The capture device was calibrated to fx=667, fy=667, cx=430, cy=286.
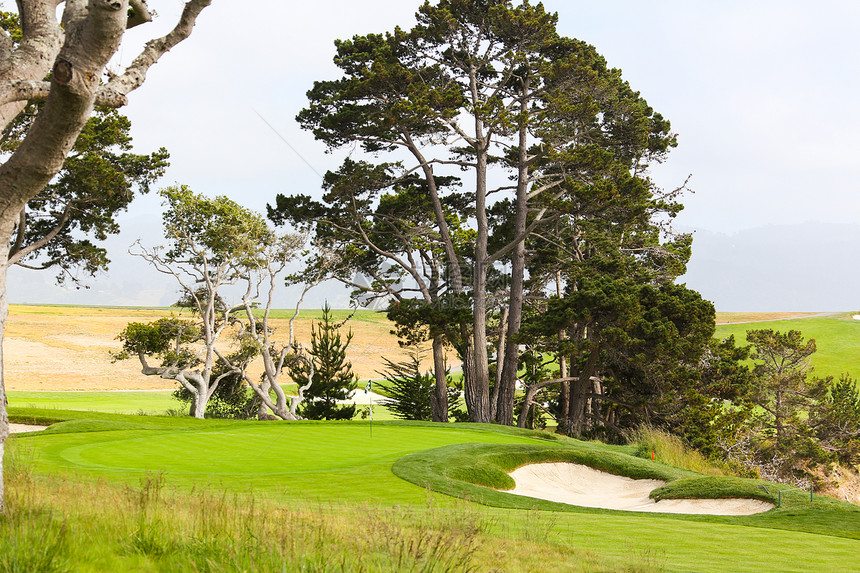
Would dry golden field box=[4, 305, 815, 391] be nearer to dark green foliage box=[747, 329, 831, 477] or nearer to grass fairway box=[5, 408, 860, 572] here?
grass fairway box=[5, 408, 860, 572]

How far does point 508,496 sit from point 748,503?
3.64 m

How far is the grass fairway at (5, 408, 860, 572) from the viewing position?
470 centimetres

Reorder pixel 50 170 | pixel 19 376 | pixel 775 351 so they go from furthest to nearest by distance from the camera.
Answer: pixel 19 376 → pixel 775 351 → pixel 50 170

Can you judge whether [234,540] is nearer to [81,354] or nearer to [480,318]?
[480,318]

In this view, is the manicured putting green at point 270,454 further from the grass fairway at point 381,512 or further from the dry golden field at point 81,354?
the dry golden field at point 81,354

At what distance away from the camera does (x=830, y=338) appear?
5806cm

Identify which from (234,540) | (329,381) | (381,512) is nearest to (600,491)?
(381,512)

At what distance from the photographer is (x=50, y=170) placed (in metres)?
5.36

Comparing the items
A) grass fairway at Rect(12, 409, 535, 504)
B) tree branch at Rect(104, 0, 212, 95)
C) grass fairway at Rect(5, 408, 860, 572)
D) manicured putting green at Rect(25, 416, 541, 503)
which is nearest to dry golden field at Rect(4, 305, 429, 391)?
grass fairway at Rect(12, 409, 535, 504)

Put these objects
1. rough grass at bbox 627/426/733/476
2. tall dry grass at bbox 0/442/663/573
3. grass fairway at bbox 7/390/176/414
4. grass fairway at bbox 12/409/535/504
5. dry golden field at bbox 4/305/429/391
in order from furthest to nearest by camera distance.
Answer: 1. dry golden field at bbox 4/305/429/391
2. grass fairway at bbox 7/390/176/414
3. rough grass at bbox 627/426/733/476
4. grass fairway at bbox 12/409/535/504
5. tall dry grass at bbox 0/442/663/573

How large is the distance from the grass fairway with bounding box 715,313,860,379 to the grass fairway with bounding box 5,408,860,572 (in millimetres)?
43010

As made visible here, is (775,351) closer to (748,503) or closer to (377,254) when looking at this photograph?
(377,254)

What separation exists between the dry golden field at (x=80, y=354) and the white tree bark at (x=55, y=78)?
2630 cm

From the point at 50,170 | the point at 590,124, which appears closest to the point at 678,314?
the point at 590,124
